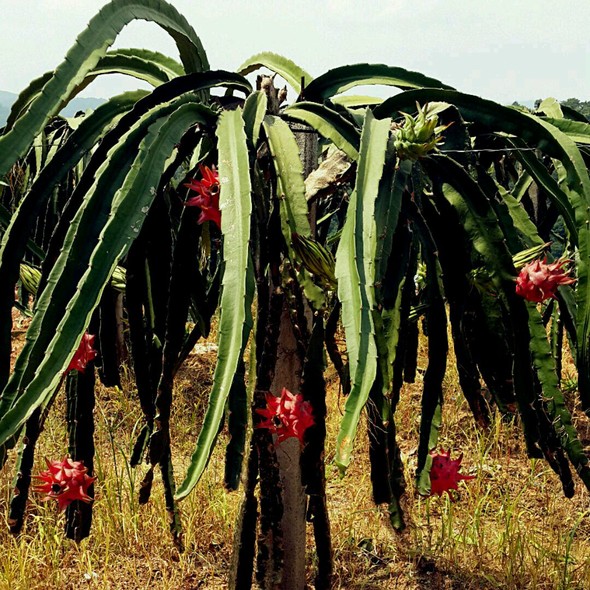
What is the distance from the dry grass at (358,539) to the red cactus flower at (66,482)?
65cm

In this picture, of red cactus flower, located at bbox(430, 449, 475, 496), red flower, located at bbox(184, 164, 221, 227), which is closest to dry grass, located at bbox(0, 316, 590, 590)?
red cactus flower, located at bbox(430, 449, 475, 496)

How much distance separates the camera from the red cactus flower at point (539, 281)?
0.95m

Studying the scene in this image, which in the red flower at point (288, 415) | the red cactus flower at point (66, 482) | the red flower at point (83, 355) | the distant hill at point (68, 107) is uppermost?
the distant hill at point (68, 107)

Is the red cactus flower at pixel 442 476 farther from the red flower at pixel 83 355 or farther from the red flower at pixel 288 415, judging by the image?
the red flower at pixel 83 355

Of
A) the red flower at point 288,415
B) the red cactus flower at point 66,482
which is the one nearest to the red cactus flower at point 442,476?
the red flower at point 288,415

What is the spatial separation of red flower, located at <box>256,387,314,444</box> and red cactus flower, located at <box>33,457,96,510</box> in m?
0.42

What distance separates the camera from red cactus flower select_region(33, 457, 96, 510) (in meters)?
1.18

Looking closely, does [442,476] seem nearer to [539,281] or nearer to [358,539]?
[539,281]

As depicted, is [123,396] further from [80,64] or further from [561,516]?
[80,64]

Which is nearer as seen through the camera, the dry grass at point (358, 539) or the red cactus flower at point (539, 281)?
the red cactus flower at point (539, 281)

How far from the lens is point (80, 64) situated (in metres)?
0.94

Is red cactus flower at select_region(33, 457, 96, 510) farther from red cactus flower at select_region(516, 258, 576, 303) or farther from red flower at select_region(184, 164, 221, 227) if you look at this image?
red cactus flower at select_region(516, 258, 576, 303)

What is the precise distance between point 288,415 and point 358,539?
3.92 ft

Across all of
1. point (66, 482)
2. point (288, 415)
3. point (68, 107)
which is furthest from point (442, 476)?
point (68, 107)
